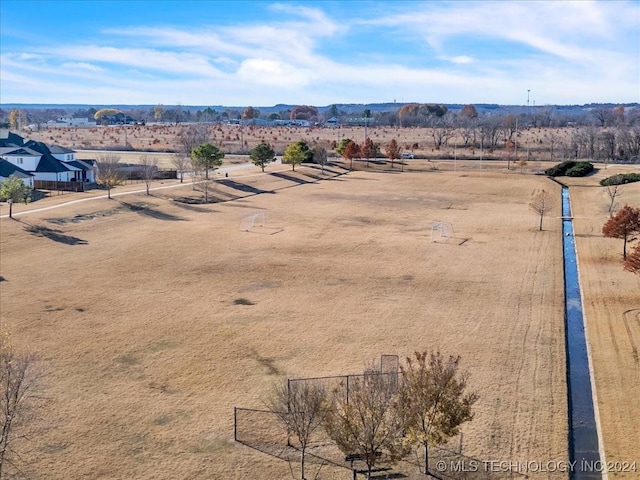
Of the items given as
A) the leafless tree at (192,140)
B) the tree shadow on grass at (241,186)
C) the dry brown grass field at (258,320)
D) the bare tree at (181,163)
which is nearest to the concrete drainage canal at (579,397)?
the dry brown grass field at (258,320)

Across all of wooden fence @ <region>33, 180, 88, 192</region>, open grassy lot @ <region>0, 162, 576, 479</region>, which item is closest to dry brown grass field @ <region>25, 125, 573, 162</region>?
wooden fence @ <region>33, 180, 88, 192</region>

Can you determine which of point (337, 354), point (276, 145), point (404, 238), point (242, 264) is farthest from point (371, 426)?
point (276, 145)

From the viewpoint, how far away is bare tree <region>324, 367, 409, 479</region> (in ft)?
50.9

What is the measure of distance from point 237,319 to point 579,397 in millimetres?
14179

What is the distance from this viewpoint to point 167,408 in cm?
2030

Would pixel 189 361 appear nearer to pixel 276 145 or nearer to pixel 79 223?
pixel 79 223

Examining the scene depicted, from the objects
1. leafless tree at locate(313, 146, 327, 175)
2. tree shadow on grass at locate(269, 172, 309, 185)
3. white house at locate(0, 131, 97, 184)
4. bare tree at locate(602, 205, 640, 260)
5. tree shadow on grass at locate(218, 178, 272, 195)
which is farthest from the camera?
leafless tree at locate(313, 146, 327, 175)

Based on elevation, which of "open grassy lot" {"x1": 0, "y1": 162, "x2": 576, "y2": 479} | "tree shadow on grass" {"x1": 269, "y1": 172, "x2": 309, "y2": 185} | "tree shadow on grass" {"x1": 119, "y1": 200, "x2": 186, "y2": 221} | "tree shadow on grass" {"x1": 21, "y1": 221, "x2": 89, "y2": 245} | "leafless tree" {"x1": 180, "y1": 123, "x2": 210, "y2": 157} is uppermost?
"leafless tree" {"x1": 180, "y1": 123, "x2": 210, "y2": 157}

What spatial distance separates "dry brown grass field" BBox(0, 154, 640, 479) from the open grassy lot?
0.30 feet

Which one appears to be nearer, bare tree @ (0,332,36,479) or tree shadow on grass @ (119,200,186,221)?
bare tree @ (0,332,36,479)

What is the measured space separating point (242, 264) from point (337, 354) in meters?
15.0

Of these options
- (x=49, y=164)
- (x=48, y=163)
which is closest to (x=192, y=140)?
(x=48, y=163)

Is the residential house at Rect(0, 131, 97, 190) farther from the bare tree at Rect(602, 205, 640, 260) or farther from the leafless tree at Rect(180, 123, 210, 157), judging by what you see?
the bare tree at Rect(602, 205, 640, 260)

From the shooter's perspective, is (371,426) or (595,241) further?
(595,241)
